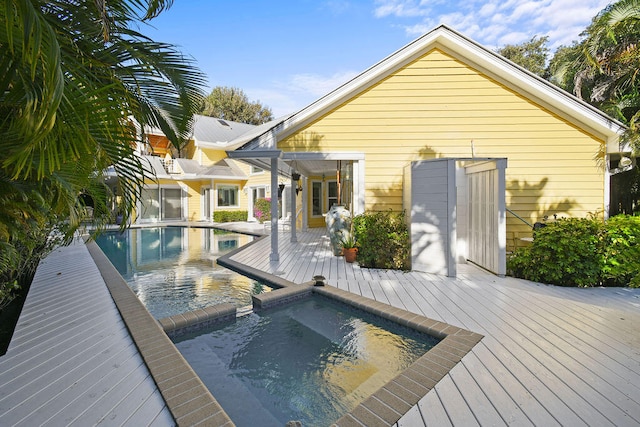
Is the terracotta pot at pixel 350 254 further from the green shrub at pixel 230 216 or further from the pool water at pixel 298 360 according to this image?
the green shrub at pixel 230 216

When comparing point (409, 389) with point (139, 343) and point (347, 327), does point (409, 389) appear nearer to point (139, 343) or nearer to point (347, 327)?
point (347, 327)

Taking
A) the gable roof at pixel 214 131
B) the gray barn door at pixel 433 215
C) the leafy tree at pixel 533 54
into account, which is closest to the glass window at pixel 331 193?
the gray barn door at pixel 433 215

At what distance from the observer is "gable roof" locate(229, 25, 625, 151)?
6.35m

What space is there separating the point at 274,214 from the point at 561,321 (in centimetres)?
550

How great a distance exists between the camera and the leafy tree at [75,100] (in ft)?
3.76

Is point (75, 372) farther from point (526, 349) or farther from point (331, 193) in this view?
point (331, 193)

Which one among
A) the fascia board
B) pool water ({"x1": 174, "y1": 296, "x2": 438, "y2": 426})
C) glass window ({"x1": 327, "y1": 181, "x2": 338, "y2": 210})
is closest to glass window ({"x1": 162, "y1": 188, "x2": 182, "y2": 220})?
glass window ({"x1": 327, "y1": 181, "x2": 338, "y2": 210})

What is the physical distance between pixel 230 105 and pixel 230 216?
53.1 feet

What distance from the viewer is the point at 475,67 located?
698 cm

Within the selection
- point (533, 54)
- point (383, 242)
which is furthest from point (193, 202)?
point (533, 54)

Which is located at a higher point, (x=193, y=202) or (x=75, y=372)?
(x=193, y=202)

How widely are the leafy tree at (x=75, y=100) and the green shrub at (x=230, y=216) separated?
1581cm

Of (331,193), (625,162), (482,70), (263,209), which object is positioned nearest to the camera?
(625,162)

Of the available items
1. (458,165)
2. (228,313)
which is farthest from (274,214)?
(458,165)
